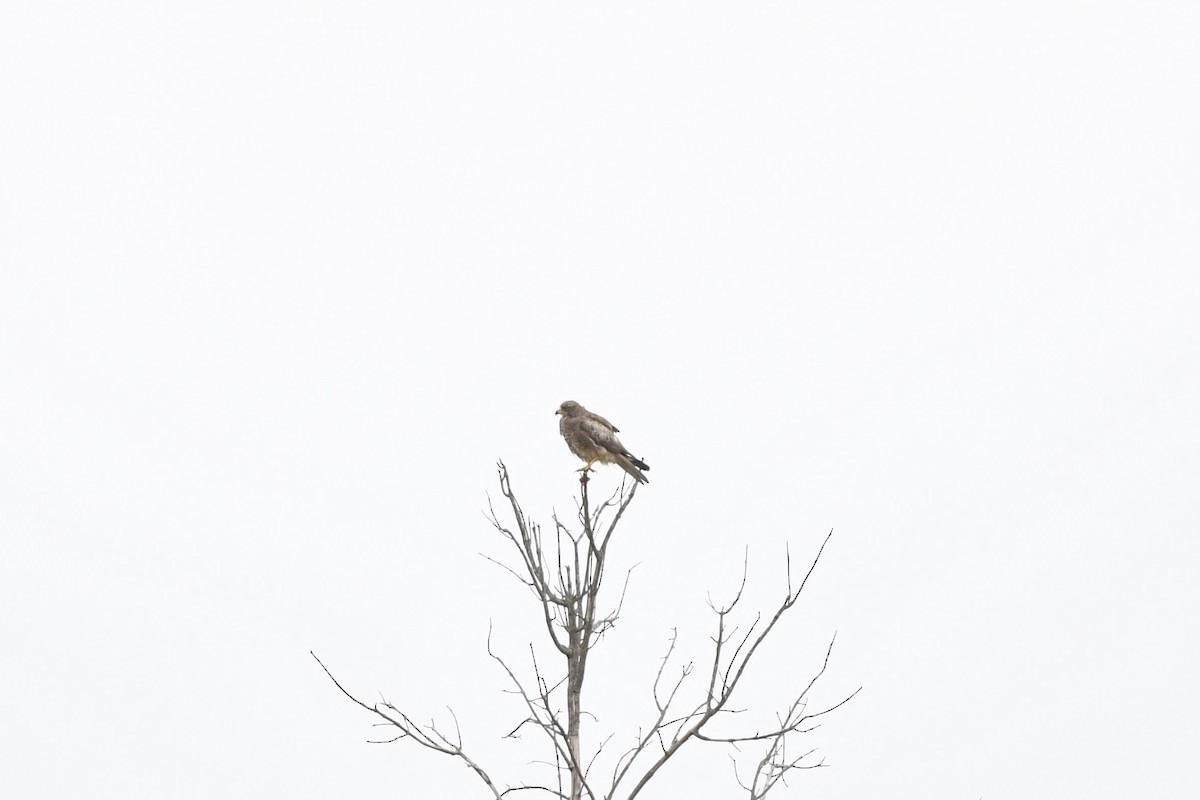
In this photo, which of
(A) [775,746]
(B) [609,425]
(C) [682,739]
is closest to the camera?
(C) [682,739]

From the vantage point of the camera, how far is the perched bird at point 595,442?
29.3 feet

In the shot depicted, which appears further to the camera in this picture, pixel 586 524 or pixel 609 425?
pixel 609 425

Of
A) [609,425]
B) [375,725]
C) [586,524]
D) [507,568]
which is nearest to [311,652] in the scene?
[375,725]

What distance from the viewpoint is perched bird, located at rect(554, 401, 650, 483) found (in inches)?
351

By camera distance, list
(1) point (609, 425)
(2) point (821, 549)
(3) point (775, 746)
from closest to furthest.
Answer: (2) point (821, 549) → (3) point (775, 746) → (1) point (609, 425)

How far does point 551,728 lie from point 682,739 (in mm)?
597

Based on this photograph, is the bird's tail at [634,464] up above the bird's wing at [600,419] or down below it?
below

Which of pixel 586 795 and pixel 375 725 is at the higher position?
pixel 375 725

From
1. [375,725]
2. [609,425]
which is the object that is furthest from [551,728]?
[609,425]

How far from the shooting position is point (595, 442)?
9008 mm

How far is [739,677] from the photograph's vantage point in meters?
4.86

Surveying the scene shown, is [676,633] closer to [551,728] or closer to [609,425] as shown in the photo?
[551,728]

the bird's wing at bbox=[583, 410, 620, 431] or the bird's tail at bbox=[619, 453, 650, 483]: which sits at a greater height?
the bird's wing at bbox=[583, 410, 620, 431]

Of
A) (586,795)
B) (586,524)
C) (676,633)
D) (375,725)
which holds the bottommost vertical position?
(586,795)
